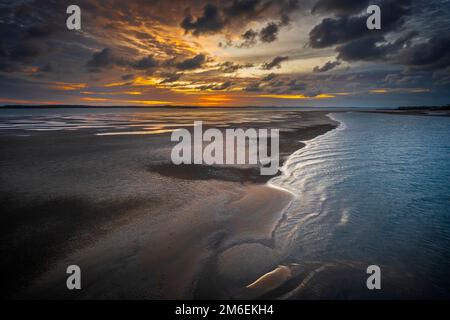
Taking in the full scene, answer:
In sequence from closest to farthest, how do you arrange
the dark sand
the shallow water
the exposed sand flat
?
the dark sand < the shallow water < the exposed sand flat

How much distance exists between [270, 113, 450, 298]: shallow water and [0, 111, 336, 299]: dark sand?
2.32 feet

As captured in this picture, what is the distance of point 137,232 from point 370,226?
5.32 meters

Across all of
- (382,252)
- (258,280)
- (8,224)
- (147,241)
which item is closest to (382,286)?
(382,252)

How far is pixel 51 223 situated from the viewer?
5770 mm

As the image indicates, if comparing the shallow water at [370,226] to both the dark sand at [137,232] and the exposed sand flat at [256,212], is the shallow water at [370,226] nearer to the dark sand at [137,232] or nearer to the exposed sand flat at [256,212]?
the exposed sand flat at [256,212]

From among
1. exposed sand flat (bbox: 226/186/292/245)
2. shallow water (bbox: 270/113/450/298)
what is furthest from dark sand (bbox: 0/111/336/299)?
shallow water (bbox: 270/113/450/298)

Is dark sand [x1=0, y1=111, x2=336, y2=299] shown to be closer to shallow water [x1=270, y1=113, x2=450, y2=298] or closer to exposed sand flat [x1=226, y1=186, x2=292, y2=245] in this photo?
exposed sand flat [x1=226, y1=186, x2=292, y2=245]

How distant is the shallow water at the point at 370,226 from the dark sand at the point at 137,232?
A: 2.32 ft

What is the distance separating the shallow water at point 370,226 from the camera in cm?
413

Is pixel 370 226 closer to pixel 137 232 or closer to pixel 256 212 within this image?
pixel 256 212

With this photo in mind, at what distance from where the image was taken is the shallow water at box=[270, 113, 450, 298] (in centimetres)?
413

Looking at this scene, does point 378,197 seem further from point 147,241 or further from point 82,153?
point 82,153

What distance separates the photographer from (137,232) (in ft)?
18.0

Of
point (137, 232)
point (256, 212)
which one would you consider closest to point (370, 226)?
point (256, 212)
